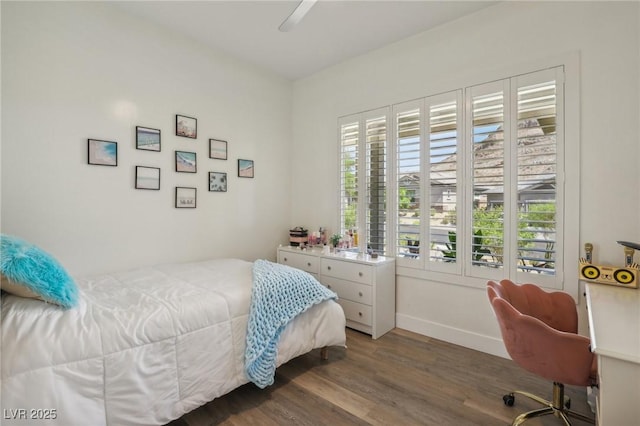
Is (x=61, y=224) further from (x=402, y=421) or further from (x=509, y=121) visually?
(x=509, y=121)

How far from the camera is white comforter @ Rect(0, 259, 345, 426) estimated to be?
1.22 m

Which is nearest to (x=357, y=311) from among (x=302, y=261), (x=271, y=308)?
(x=302, y=261)

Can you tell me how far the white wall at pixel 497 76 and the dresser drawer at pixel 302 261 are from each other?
1.70 ft

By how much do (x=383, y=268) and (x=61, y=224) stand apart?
2.64m

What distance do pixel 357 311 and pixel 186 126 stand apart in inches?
95.9

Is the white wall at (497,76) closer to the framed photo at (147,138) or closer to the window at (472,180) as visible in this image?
the window at (472,180)

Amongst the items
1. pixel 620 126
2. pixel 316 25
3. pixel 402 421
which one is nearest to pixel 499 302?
pixel 402 421

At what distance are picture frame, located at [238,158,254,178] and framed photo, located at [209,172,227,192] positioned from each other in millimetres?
207

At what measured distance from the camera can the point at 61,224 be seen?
226 cm

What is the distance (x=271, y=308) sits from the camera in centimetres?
195

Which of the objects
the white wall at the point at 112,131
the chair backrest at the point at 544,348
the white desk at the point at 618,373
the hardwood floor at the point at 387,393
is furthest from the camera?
the white wall at the point at 112,131

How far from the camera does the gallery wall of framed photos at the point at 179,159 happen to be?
246 centimetres

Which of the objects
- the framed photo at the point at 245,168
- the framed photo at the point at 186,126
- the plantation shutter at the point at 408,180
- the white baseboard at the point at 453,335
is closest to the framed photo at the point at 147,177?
the framed photo at the point at 186,126

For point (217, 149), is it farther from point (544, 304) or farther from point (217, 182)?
point (544, 304)
